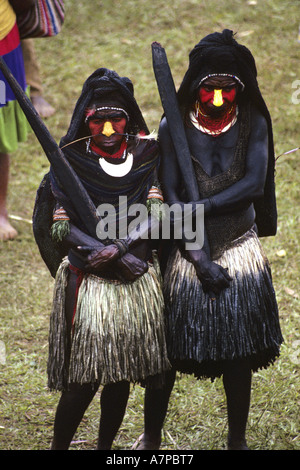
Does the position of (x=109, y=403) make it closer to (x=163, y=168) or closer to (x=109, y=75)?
(x=163, y=168)

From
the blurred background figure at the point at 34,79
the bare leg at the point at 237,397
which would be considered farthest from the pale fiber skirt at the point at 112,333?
the blurred background figure at the point at 34,79

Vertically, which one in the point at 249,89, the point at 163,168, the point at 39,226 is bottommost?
the point at 39,226

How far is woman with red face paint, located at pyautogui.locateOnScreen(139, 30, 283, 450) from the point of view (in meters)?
2.80

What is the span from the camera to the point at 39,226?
297 cm

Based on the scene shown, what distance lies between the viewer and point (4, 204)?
5551 millimetres

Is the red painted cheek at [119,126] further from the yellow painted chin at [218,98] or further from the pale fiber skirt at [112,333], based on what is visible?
the pale fiber skirt at [112,333]

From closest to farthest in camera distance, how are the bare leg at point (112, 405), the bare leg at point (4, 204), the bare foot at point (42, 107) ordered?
the bare leg at point (112, 405), the bare leg at point (4, 204), the bare foot at point (42, 107)

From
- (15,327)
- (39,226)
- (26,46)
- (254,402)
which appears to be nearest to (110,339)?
(39,226)

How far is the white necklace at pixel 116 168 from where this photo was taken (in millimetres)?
2809

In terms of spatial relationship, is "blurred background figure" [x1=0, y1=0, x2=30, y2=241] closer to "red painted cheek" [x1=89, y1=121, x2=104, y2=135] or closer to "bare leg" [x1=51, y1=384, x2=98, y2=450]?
"red painted cheek" [x1=89, y1=121, x2=104, y2=135]

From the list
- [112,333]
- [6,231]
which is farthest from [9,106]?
[112,333]

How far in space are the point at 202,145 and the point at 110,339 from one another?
972 millimetres

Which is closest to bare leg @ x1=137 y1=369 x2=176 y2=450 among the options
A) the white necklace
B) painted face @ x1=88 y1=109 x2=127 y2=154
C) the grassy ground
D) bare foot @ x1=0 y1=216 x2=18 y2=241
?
the grassy ground

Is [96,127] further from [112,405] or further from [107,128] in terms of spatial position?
[112,405]
